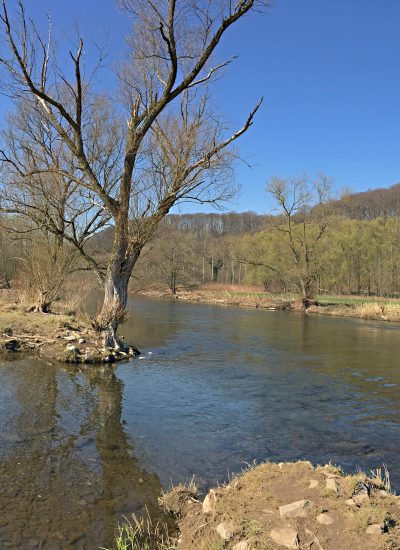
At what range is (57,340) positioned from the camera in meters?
13.6

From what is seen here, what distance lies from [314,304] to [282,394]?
32.2m

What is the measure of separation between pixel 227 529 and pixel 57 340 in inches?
426

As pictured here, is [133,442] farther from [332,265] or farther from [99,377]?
[332,265]

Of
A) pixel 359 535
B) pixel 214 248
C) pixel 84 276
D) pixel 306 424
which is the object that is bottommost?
pixel 306 424

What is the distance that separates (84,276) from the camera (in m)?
22.9

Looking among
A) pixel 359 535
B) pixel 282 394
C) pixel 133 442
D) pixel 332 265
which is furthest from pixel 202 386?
pixel 332 265

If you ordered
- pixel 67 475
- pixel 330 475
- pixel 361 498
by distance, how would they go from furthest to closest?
pixel 67 475 → pixel 330 475 → pixel 361 498

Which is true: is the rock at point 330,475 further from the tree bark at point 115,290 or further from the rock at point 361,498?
the tree bark at point 115,290

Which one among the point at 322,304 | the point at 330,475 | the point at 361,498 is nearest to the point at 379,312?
the point at 322,304

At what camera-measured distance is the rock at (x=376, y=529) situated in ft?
11.2

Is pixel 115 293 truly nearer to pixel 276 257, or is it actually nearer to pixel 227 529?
pixel 227 529

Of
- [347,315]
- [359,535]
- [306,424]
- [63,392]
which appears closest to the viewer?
[359,535]

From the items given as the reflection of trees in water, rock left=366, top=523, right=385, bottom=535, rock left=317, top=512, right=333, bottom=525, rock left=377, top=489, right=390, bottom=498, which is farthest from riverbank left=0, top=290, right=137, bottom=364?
rock left=366, top=523, right=385, bottom=535

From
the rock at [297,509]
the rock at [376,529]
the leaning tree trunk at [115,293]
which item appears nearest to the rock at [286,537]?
the rock at [297,509]
